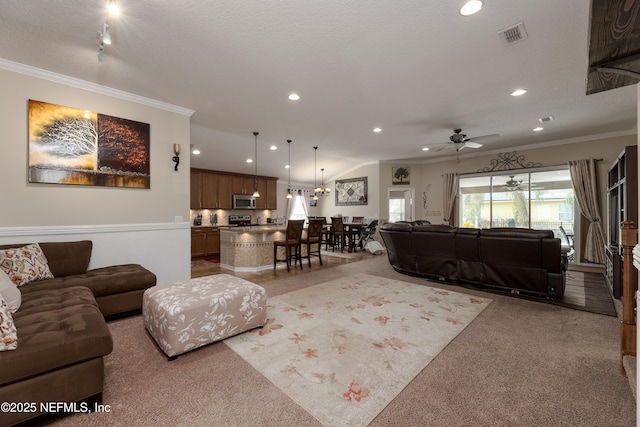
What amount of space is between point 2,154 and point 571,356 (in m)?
5.80

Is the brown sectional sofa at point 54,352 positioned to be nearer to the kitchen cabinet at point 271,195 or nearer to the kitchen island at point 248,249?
the kitchen island at point 248,249

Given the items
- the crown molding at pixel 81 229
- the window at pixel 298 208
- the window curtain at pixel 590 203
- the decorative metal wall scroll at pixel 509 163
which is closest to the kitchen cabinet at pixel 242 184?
the window at pixel 298 208

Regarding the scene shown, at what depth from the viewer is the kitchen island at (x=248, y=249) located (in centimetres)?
538

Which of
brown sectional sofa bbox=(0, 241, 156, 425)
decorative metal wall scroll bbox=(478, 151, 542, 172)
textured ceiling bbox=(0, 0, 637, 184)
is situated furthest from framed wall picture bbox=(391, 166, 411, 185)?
brown sectional sofa bbox=(0, 241, 156, 425)

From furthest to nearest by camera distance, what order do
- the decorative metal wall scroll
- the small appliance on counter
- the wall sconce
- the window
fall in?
the window → the small appliance on counter → the decorative metal wall scroll → the wall sconce

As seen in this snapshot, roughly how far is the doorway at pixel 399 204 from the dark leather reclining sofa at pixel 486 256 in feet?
12.7

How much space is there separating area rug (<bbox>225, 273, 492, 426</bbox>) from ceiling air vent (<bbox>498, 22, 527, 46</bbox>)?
9.24ft

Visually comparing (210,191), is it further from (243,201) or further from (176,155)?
(176,155)

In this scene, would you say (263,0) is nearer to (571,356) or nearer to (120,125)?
(120,125)

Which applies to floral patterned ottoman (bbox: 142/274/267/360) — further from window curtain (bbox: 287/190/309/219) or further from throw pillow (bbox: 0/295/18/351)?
window curtain (bbox: 287/190/309/219)

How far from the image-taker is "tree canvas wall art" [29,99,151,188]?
301 cm

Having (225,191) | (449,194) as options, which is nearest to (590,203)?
(449,194)

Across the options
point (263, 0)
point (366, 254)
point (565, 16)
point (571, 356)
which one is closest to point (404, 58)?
point (565, 16)

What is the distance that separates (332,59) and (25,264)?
369 cm
